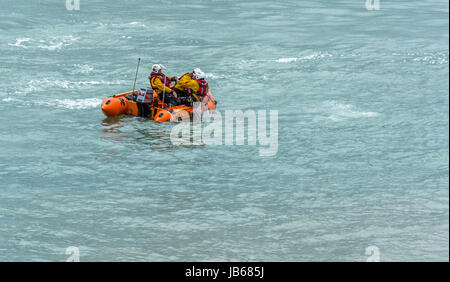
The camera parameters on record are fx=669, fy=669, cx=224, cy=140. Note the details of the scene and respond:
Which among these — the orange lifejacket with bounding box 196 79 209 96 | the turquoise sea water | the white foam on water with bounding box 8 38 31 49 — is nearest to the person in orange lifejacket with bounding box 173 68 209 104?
the orange lifejacket with bounding box 196 79 209 96

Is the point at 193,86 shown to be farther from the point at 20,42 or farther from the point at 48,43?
the point at 20,42

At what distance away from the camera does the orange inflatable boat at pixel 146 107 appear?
24.0 meters

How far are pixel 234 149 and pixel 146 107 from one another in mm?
4347

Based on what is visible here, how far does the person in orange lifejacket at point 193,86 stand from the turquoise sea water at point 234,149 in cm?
176

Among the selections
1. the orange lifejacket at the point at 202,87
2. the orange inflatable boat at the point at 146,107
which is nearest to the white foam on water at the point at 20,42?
the orange inflatable boat at the point at 146,107

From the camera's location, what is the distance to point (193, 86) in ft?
80.7

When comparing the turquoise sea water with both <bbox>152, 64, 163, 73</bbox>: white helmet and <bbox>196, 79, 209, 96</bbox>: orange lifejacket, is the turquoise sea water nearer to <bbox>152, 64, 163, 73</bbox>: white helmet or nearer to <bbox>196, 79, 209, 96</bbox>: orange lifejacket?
<bbox>196, 79, 209, 96</bbox>: orange lifejacket

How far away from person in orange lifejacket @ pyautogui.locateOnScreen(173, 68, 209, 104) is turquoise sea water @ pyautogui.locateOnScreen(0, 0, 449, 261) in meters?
1.76

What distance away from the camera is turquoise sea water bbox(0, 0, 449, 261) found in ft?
52.4

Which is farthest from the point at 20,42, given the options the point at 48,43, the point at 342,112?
the point at 342,112

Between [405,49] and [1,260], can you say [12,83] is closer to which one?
[1,260]

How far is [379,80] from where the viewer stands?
30.2m
